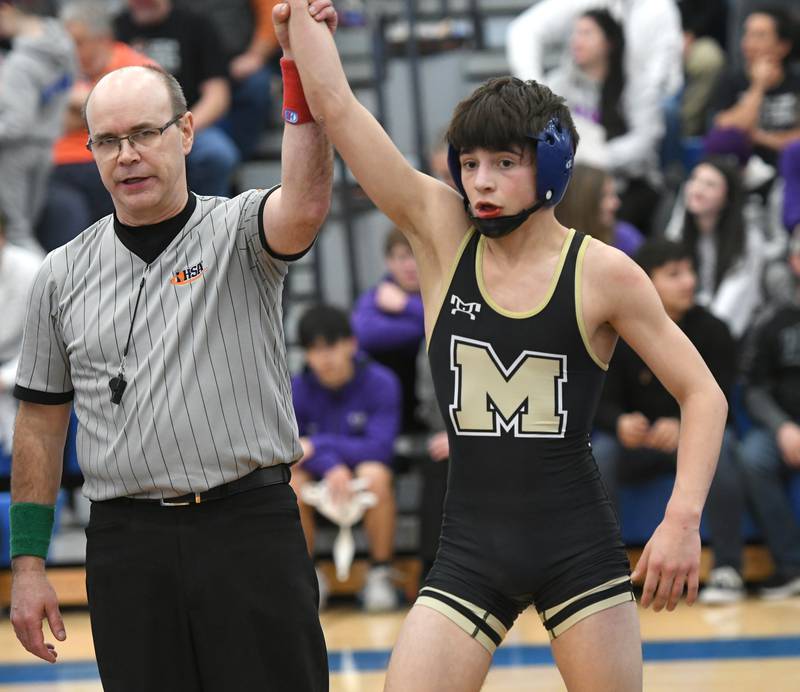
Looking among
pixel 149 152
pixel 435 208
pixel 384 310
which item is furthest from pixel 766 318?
pixel 149 152

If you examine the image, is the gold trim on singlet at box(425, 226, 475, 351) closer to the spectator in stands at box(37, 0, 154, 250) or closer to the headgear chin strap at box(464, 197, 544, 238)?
the headgear chin strap at box(464, 197, 544, 238)

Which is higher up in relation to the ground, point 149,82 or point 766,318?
point 149,82

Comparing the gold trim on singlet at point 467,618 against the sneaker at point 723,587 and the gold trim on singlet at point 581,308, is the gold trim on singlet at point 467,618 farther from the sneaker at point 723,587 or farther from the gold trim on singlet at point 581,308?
the sneaker at point 723,587

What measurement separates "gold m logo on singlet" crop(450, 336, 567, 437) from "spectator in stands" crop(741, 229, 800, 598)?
422cm

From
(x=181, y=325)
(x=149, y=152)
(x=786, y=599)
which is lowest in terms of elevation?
(x=786, y=599)

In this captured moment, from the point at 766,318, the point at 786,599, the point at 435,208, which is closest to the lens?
the point at 435,208

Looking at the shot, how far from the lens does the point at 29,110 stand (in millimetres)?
8383

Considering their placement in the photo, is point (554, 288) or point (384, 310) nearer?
point (554, 288)

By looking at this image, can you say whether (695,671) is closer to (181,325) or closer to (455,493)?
(455,493)

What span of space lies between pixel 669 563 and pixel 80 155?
6.36 meters

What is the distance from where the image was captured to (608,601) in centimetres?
349

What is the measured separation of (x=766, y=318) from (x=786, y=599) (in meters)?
1.47

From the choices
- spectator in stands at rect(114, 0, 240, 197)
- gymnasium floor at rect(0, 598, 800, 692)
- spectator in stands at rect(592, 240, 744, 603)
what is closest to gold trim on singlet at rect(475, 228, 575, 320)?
gymnasium floor at rect(0, 598, 800, 692)

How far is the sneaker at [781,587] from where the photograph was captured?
7391 millimetres
